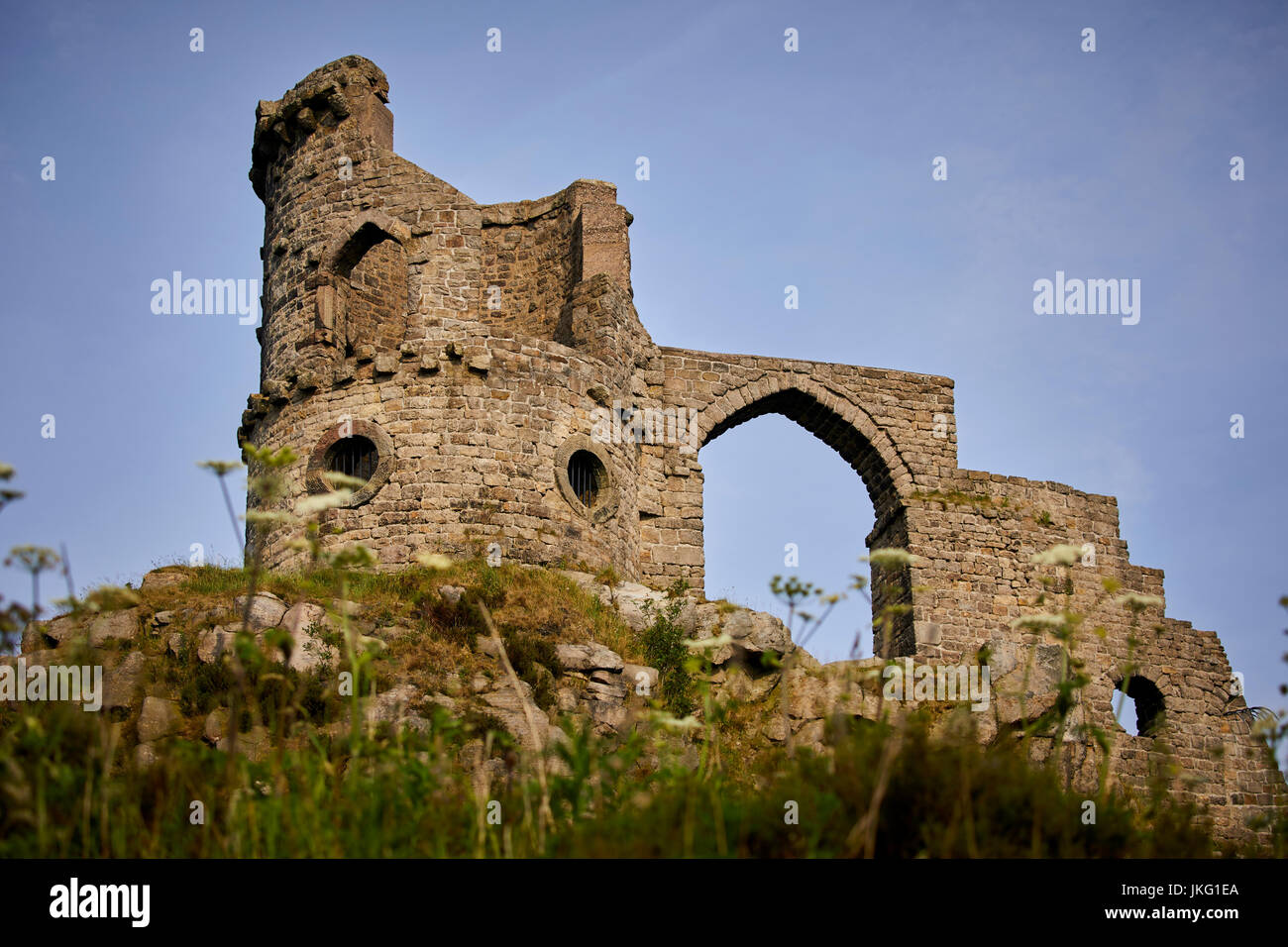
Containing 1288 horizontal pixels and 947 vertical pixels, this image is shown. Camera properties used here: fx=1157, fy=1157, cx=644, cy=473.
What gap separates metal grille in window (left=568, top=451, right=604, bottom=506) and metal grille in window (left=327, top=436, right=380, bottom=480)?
2.69 metres

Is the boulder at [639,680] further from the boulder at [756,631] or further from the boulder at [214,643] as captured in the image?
the boulder at [214,643]

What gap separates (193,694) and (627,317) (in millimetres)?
9068

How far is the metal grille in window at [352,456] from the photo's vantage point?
15.1m

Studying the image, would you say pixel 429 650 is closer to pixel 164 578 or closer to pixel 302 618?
pixel 302 618

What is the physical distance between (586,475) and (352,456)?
313cm

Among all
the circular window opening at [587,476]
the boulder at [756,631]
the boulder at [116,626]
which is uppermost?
the circular window opening at [587,476]

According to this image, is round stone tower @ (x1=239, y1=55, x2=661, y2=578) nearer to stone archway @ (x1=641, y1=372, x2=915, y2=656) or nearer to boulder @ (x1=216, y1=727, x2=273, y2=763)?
stone archway @ (x1=641, y1=372, x2=915, y2=656)

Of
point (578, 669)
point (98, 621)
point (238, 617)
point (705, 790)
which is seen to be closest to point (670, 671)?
point (578, 669)

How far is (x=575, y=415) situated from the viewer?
1565 centimetres

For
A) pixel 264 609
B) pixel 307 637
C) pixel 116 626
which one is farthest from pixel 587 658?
pixel 116 626

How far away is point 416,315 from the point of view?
60.0ft

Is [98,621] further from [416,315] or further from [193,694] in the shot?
[416,315]

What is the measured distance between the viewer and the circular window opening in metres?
15.7

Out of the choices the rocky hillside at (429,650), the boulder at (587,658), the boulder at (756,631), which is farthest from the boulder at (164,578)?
the boulder at (756,631)
